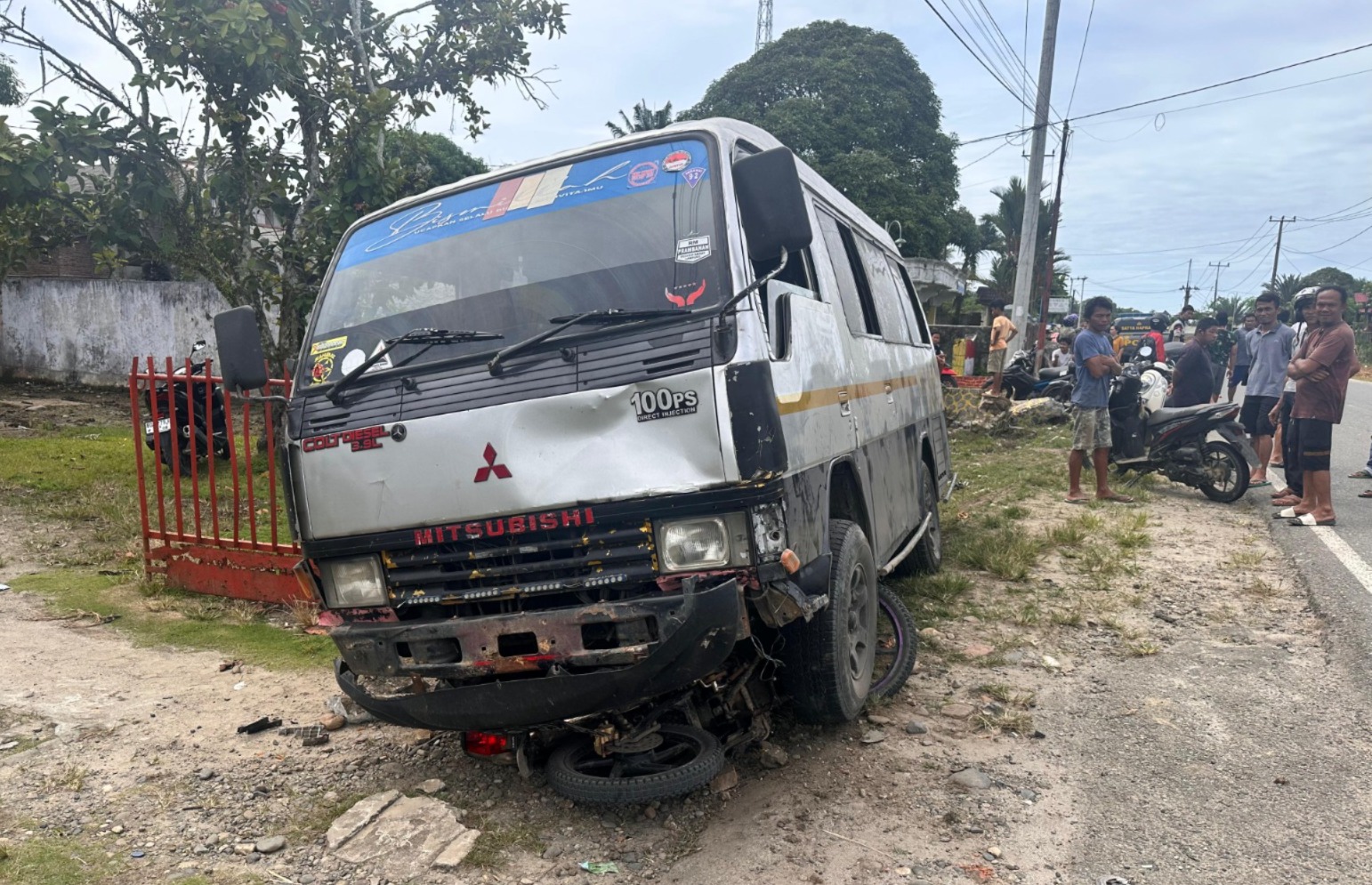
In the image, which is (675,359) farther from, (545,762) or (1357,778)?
(1357,778)

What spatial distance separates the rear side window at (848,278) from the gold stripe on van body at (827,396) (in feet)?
0.91

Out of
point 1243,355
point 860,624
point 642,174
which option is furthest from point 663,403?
point 1243,355

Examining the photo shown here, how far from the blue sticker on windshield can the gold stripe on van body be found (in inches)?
33.5

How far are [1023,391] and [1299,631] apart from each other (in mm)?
11213

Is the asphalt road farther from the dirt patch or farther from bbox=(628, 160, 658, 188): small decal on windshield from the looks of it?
the dirt patch

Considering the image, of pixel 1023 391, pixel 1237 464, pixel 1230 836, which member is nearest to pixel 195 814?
pixel 1230 836

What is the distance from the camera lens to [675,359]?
290cm

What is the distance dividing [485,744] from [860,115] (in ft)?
104

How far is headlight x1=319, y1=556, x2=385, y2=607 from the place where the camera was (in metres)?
3.23

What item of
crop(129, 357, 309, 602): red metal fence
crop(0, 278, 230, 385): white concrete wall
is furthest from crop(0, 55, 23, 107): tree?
crop(129, 357, 309, 602): red metal fence

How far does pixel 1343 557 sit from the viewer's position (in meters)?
6.12

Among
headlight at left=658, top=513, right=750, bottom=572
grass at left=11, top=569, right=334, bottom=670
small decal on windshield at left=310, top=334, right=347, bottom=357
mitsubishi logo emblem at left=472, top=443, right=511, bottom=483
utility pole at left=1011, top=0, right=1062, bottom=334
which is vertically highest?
utility pole at left=1011, top=0, right=1062, bottom=334

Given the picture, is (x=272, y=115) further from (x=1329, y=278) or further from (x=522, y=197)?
(x=1329, y=278)

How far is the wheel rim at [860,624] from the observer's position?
355 cm
